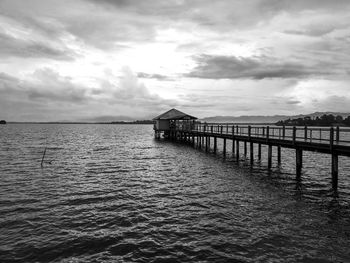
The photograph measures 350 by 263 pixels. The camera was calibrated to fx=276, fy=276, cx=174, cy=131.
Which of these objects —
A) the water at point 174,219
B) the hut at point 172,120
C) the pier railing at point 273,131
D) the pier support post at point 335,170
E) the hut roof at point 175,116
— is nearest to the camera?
the water at point 174,219

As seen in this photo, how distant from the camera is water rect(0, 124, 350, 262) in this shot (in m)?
8.63

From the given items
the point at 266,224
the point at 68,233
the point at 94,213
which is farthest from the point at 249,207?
the point at 68,233

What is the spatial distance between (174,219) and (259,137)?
50.1ft

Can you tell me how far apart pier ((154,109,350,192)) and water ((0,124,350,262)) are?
238 centimetres

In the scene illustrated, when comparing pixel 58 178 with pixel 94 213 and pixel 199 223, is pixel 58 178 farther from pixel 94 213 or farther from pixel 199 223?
pixel 199 223

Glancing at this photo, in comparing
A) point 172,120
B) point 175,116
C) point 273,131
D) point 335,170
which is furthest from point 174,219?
point 172,120

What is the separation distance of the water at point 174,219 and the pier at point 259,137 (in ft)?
7.80

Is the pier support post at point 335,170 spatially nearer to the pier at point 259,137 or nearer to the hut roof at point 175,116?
the pier at point 259,137

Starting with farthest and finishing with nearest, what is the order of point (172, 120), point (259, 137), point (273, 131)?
1. point (172, 120)
2. point (259, 137)
3. point (273, 131)

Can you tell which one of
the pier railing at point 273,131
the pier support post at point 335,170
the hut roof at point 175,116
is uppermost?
the hut roof at point 175,116

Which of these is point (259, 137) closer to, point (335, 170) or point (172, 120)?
point (335, 170)

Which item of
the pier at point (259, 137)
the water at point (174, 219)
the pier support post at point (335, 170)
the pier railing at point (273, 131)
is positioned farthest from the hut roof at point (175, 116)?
the pier support post at point (335, 170)

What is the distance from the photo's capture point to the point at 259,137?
80.3 ft

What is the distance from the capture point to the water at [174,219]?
8633 millimetres
